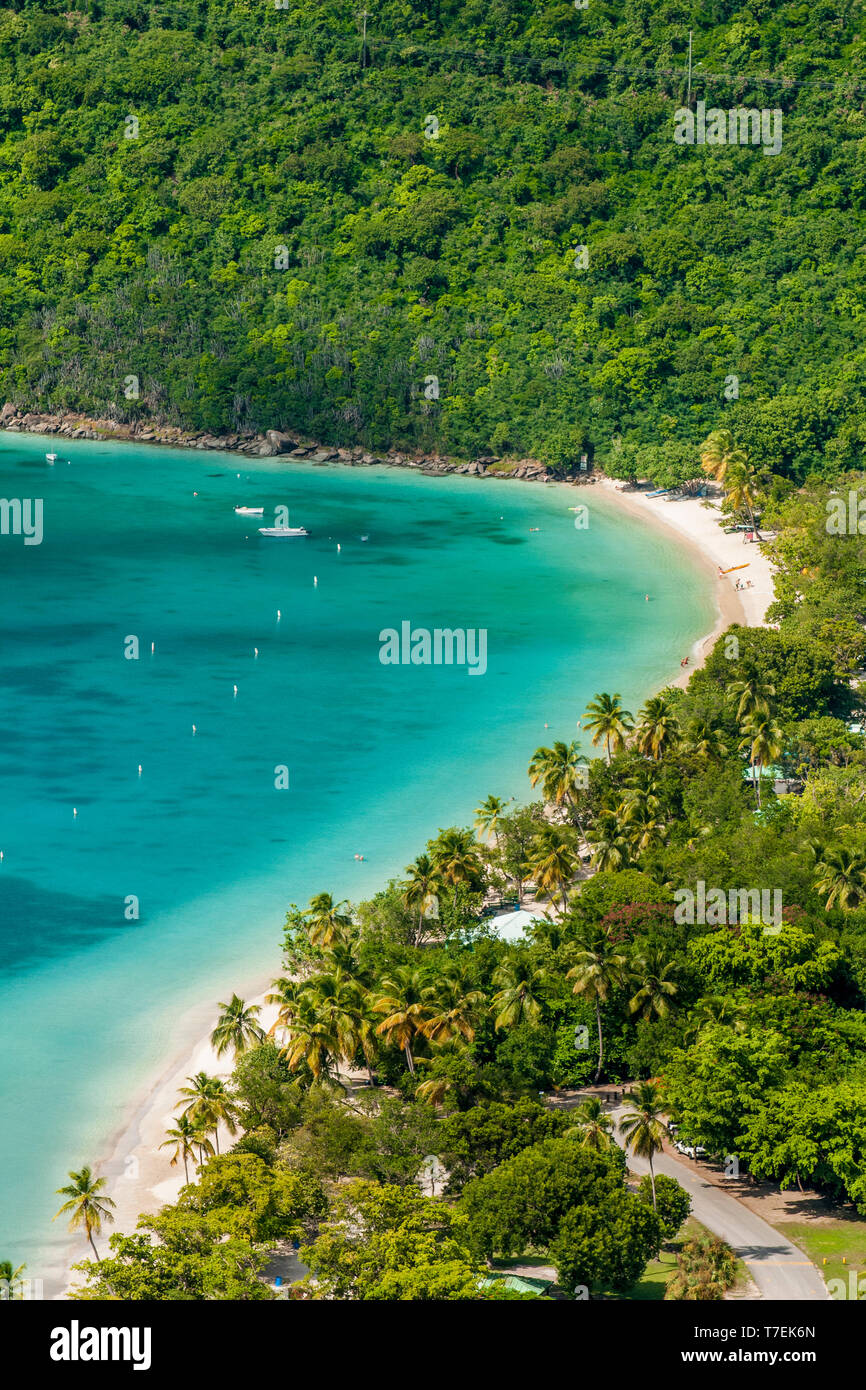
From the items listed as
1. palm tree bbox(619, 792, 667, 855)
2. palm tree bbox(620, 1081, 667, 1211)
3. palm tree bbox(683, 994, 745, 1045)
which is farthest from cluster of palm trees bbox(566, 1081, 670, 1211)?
palm tree bbox(619, 792, 667, 855)

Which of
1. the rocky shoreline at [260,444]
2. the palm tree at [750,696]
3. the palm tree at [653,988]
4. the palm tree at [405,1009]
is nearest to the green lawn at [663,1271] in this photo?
the palm tree at [653,988]

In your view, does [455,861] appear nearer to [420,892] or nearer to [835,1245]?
[420,892]

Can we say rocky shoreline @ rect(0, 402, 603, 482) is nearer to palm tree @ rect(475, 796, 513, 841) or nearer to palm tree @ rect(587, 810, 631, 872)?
palm tree @ rect(475, 796, 513, 841)

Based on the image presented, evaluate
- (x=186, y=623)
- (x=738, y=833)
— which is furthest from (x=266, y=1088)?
(x=186, y=623)

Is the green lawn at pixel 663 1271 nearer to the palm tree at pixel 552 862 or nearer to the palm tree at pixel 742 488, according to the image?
the palm tree at pixel 552 862

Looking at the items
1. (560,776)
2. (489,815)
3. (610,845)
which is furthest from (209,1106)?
(560,776)

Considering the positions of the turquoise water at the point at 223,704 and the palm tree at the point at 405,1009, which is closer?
the palm tree at the point at 405,1009

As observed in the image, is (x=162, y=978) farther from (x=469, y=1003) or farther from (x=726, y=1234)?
(x=726, y=1234)

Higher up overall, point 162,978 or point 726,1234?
point 162,978
